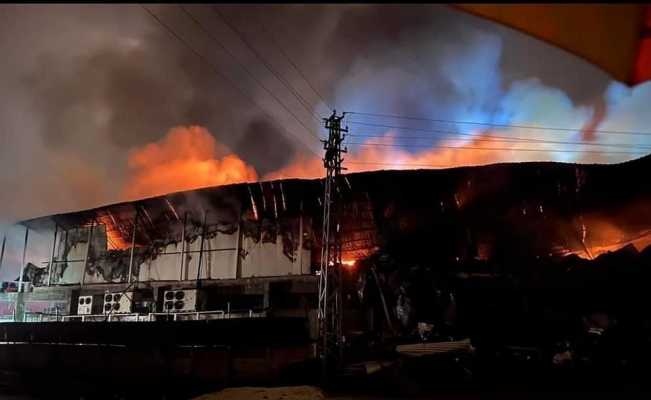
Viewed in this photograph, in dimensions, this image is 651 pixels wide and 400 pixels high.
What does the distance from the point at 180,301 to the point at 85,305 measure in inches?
237

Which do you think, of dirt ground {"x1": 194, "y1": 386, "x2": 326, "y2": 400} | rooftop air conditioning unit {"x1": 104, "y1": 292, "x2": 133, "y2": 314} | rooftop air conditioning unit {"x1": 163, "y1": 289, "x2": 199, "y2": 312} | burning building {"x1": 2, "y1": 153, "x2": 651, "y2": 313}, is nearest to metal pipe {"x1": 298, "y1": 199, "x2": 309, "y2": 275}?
burning building {"x1": 2, "y1": 153, "x2": 651, "y2": 313}

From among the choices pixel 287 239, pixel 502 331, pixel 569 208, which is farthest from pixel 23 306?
pixel 569 208

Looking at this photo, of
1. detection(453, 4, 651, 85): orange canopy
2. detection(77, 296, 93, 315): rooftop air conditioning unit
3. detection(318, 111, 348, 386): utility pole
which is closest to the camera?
detection(453, 4, 651, 85): orange canopy

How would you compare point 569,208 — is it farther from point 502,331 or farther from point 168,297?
point 168,297

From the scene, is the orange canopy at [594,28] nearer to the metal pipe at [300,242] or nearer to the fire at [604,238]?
the fire at [604,238]

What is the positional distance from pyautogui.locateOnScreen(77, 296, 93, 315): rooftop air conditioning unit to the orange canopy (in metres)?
24.3

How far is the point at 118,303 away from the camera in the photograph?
74.7 ft

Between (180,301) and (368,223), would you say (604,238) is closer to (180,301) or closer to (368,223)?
(368,223)

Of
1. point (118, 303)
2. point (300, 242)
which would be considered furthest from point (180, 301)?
point (300, 242)

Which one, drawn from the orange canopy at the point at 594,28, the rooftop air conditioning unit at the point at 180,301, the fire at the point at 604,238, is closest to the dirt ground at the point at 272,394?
the rooftop air conditioning unit at the point at 180,301

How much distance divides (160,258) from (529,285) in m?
16.6

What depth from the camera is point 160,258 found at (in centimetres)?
2325

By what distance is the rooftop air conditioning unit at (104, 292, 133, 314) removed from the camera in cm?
2255

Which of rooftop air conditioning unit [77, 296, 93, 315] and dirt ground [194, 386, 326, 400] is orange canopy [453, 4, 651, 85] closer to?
dirt ground [194, 386, 326, 400]
